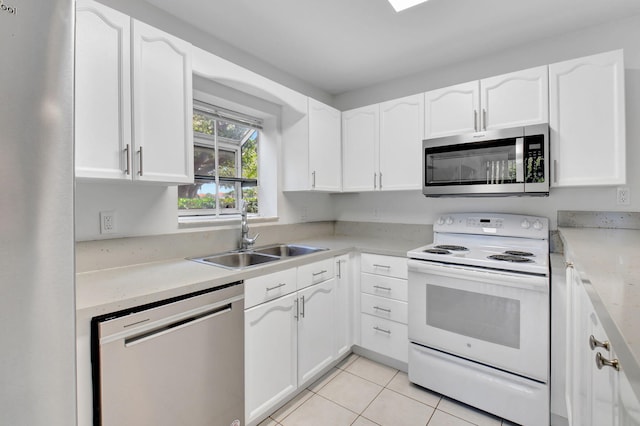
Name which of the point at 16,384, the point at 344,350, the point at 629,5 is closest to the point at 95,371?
the point at 16,384

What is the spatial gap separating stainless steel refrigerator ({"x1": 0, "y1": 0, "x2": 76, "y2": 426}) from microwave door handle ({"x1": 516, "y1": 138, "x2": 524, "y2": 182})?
2193mm

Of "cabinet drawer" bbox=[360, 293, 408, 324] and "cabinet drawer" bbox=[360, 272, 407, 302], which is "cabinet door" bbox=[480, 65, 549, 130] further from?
"cabinet drawer" bbox=[360, 293, 408, 324]

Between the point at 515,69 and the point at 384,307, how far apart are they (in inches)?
81.5

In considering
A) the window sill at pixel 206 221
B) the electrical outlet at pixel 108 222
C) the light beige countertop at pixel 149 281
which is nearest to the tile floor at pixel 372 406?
the light beige countertop at pixel 149 281

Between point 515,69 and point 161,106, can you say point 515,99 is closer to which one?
point 515,69

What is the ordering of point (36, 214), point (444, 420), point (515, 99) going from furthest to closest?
point (515, 99)
point (444, 420)
point (36, 214)

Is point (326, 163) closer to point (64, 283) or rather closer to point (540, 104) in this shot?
point (540, 104)

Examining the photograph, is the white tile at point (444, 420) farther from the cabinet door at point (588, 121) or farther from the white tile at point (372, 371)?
the cabinet door at point (588, 121)

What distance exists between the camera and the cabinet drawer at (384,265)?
7.08 ft

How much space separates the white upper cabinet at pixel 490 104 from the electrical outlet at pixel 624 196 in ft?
2.28

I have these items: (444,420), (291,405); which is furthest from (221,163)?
(444,420)

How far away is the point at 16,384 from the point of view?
1.83 ft

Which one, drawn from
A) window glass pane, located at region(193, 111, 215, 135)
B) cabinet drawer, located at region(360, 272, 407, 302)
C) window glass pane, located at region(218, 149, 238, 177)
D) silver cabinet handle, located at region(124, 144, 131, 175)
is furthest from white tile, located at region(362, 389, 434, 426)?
window glass pane, located at region(193, 111, 215, 135)

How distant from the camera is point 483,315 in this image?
175 cm
